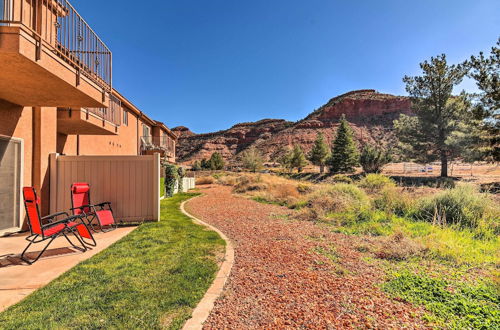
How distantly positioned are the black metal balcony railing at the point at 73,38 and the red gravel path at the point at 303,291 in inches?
185

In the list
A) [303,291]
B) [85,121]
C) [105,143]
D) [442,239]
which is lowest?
[303,291]

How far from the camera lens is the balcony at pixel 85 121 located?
22.1ft

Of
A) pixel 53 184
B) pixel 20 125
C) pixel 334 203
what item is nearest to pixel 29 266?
pixel 53 184

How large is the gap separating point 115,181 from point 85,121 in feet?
6.49

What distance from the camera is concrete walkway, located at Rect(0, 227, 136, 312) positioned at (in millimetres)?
2812

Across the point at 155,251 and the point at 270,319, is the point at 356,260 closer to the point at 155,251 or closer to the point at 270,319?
the point at 270,319

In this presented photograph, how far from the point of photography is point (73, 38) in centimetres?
528

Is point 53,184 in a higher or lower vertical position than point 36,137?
lower

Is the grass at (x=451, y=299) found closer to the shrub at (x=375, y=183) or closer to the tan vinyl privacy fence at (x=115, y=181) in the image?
the tan vinyl privacy fence at (x=115, y=181)

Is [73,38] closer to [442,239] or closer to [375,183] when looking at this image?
[442,239]

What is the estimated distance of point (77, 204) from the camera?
577 centimetres

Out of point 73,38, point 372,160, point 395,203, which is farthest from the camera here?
point 372,160

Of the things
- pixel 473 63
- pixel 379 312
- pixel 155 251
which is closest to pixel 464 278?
pixel 379 312

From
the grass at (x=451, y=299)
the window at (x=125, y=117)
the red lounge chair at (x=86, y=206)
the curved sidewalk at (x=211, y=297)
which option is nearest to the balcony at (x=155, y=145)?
the window at (x=125, y=117)
